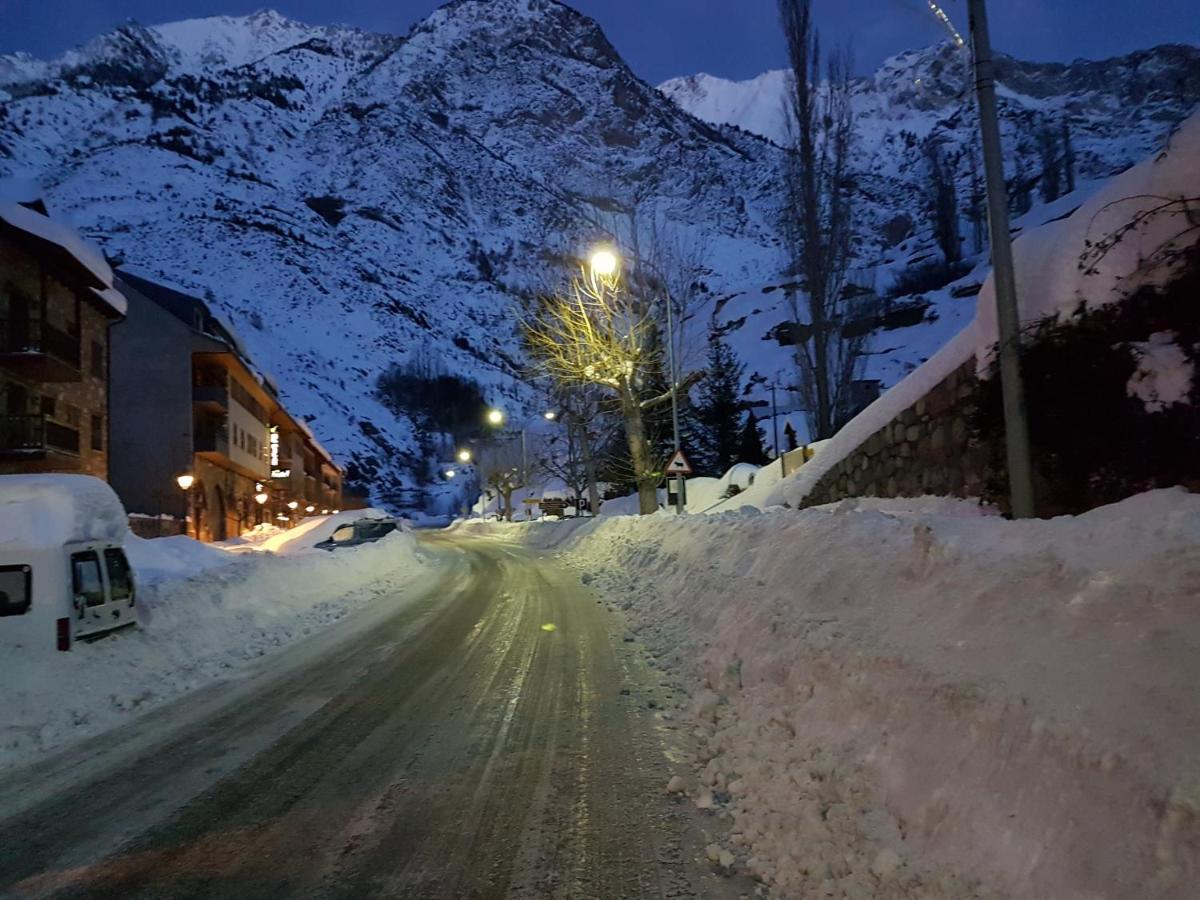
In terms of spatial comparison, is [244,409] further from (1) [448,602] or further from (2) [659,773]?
(2) [659,773]

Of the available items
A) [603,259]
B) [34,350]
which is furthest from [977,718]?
Result: [34,350]

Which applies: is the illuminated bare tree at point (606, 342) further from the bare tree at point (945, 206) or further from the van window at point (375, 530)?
the bare tree at point (945, 206)

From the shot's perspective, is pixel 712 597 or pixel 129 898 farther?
pixel 712 597

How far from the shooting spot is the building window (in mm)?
30281

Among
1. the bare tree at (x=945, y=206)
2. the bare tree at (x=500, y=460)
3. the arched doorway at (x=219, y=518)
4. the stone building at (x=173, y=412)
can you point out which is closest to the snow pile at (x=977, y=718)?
the stone building at (x=173, y=412)

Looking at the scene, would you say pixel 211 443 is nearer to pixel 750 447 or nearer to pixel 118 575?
pixel 750 447

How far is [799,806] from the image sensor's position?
4137 millimetres

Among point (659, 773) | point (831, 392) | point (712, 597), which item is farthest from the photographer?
point (831, 392)

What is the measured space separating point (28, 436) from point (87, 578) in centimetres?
2020

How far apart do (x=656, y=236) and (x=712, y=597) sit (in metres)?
21.5

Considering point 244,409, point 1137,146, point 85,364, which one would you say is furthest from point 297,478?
point 1137,146

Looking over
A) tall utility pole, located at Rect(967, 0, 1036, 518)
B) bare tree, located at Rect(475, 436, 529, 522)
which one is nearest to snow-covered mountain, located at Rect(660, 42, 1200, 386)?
tall utility pole, located at Rect(967, 0, 1036, 518)

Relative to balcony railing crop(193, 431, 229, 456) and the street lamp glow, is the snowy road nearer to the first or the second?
the street lamp glow

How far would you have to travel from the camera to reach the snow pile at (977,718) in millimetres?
2758
